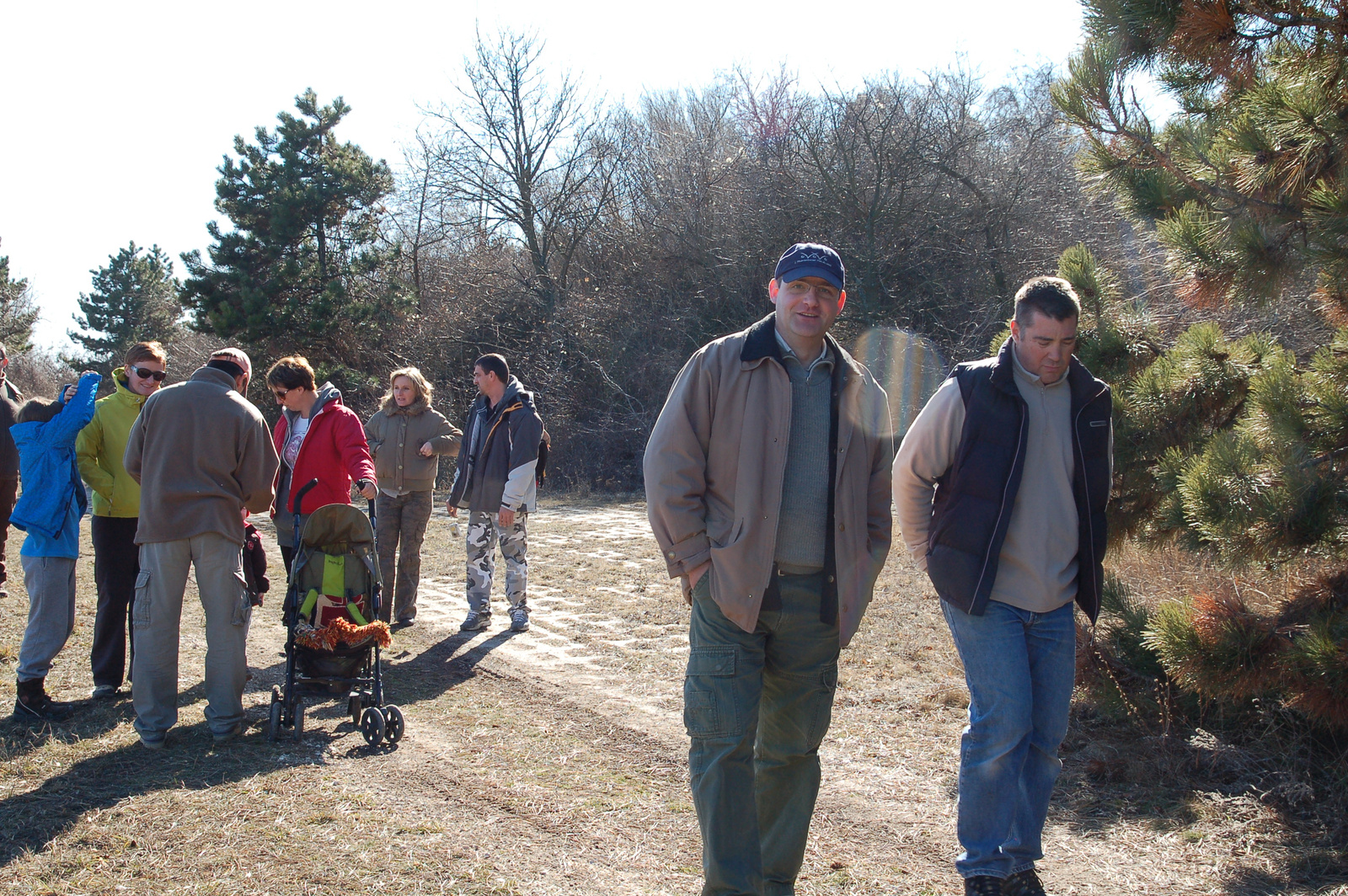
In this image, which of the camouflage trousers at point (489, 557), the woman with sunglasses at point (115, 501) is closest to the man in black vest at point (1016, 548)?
the woman with sunglasses at point (115, 501)

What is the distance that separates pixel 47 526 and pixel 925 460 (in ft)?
17.2

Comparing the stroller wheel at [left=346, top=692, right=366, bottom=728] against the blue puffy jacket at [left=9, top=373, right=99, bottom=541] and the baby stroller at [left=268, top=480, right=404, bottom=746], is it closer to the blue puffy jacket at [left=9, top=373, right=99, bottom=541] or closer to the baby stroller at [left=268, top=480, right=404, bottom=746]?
the baby stroller at [left=268, top=480, right=404, bottom=746]

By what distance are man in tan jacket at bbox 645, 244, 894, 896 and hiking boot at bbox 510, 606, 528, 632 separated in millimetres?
4928

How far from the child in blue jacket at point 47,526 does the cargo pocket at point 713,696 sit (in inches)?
173

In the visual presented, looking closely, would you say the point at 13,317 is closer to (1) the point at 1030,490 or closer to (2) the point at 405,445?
(2) the point at 405,445

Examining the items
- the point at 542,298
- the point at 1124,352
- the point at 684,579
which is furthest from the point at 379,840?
the point at 542,298

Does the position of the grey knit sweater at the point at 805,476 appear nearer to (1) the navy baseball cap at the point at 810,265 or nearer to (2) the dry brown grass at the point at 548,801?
(1) the navy baseball cap at the point at 810,265

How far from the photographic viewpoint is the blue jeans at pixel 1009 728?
3303mm

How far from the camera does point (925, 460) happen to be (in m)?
3.49

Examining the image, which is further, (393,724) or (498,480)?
(498,480)

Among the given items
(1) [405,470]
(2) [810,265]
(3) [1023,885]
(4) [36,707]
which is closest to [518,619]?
(1) [405,470]

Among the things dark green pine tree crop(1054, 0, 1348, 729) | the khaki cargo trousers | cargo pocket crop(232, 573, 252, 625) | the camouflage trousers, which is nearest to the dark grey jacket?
the camouflage trousers

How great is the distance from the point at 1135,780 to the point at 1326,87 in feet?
10.4

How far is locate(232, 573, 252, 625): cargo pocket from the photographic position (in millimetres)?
5301
